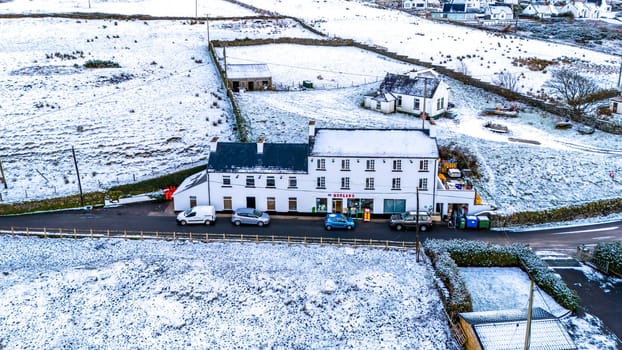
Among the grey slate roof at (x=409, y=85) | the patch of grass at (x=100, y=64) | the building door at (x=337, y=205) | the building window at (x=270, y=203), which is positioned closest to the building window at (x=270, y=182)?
the building window at (x=270, y=203)

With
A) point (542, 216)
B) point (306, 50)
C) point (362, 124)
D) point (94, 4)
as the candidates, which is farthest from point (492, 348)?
point (94, 4)

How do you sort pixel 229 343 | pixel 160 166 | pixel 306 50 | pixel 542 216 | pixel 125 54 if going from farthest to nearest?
pixel 306 50
pixel 125 54
pixel 160 166
pixel 542 216
pixel 229 343

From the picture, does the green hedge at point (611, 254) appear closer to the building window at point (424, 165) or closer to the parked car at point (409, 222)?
the parked car at point (409, 222)

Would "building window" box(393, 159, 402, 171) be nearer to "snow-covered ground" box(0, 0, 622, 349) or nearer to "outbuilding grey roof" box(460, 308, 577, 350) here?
"snow-covered ground" box(0, 0, 622, 349)

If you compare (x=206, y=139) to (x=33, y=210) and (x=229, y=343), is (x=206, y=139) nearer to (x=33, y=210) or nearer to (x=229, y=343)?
(x=33, y=210)

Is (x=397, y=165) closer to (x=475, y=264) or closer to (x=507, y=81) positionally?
(x=475, y=264)

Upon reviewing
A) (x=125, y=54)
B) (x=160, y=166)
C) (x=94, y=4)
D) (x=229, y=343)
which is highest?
(x=94, y=4)
